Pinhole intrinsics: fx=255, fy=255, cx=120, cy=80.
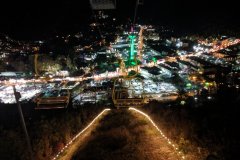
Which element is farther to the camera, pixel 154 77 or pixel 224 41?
pixel 224 41

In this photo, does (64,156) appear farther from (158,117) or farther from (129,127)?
(158,117)

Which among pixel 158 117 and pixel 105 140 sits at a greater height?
pixel 158 117

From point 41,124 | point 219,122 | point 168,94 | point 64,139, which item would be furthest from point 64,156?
point 168,94

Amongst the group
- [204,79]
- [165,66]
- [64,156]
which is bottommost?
[64,156]

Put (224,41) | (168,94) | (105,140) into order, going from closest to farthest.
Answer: (105,140) → (168,94) → (224,41)

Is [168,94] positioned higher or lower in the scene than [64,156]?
higher

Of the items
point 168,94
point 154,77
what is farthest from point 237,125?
point 154,77

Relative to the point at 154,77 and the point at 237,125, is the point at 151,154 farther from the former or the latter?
the point at 154,77

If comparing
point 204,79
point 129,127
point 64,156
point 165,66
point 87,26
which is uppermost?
point 87,26

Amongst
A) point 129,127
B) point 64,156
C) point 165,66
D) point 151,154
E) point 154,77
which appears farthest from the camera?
point 165,66
